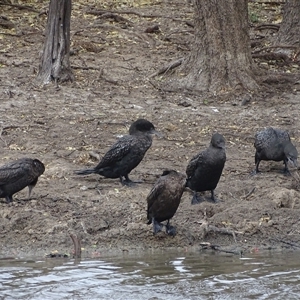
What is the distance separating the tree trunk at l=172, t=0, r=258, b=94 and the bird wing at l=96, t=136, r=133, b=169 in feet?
13.1

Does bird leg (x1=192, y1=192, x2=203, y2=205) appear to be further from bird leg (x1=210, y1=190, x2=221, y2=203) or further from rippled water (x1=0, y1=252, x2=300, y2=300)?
rippled water (x1=0, y1=252, x2=300, y2=300)

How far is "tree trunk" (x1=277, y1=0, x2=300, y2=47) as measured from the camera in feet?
53.8

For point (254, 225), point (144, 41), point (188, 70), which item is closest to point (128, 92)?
point (188, 70)

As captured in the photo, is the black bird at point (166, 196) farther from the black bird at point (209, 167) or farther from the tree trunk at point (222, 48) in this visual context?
the tree trunk at point (222, 48)

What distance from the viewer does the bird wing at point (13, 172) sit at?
9.50m

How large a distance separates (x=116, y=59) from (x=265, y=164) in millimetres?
5171

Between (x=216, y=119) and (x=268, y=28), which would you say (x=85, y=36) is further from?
(x=216, y=119)

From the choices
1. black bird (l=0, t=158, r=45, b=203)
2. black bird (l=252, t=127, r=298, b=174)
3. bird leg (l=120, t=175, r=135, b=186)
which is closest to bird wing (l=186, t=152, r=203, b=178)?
bird leg (l=120, t=175, r=135, b=186)

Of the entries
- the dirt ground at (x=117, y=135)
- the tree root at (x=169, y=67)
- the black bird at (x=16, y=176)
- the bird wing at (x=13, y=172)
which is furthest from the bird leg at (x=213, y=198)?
the tree root at (x=169, y=67)

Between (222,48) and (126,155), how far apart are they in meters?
4.26

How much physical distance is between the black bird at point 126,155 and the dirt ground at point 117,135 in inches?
6.5

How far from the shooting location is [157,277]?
26.1 ft

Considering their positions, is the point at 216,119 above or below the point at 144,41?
below

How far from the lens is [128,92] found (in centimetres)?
1418
